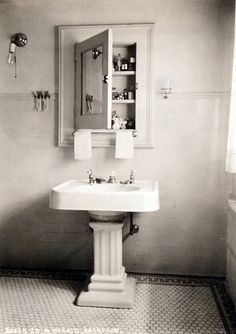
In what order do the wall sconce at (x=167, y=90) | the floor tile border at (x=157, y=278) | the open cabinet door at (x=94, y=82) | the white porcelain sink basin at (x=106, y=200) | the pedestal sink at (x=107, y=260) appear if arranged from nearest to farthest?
the white porcelain sink basin at (x=106, y=200) → the pedestal sink at (x=107, y=260) → the open cabinet door at (x=94, y=82) → the floor tile border at (x=157, y=278) → the wall sconce at (x=167, y=90)

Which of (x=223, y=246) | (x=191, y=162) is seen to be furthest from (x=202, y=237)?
(x=191, y=162)

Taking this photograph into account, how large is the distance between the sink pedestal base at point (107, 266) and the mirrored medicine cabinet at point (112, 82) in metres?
0.84

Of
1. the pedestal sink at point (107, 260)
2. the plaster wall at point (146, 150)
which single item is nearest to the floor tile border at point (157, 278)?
the plaster wall at point (146, 150)

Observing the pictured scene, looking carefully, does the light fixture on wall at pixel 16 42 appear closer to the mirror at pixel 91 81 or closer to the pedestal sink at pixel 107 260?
the mirror at pixel 91 81

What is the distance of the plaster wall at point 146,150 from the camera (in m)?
3.49

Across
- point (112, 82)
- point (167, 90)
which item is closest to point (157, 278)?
point (167, 90)

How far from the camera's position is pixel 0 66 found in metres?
3.72

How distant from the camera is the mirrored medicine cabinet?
11.4ft

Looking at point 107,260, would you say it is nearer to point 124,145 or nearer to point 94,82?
point 124,145

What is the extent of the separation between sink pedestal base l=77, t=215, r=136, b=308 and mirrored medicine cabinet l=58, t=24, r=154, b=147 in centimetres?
84

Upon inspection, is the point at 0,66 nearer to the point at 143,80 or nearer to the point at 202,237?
the point at 143,80

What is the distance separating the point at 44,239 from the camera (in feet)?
12.5

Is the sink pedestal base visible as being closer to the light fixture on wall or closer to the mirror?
the mirror

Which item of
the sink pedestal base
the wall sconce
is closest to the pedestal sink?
the sink pedestal base
